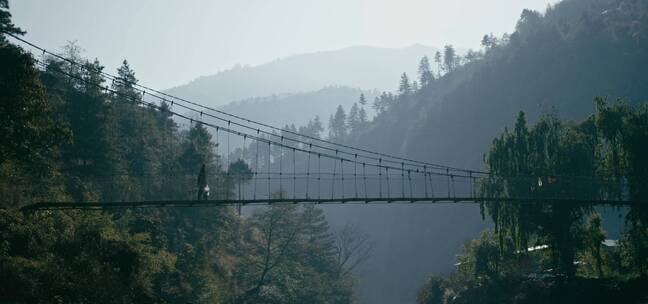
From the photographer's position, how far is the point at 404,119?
149 metres

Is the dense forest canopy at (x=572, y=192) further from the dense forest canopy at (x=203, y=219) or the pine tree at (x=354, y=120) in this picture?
the pine tree at (x=354, y=120)

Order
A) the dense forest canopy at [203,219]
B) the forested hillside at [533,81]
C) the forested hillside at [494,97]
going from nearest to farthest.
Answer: the dense forest canopy at [203,219], the forested hillside at [494,97], the forested hillside at [533,81]

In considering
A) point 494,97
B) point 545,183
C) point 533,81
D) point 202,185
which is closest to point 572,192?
point 545,183

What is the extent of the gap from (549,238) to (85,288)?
27.9 metres

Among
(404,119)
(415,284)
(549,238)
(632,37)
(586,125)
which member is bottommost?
(415,284)

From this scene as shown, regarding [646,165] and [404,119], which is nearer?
[646,165]

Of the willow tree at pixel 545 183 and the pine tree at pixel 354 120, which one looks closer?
the willow tree at pixel 545 183

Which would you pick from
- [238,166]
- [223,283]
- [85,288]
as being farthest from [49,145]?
[238,166]

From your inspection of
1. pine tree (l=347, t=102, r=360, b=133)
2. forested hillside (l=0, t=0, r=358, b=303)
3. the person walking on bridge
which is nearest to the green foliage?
forested hillside (l=0, t=0, r=358, b=303)

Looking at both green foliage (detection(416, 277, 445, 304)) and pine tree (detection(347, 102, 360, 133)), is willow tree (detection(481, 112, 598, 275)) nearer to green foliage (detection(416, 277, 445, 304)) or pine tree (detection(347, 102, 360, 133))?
green foliage (detection(416, 277, 445, 304))

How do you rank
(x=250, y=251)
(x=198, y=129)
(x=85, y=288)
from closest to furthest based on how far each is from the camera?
(x=85, y=288)
(x=250, y=251)
(x=198, y=129)

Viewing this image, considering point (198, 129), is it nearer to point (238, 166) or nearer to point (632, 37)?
point (238, 166)

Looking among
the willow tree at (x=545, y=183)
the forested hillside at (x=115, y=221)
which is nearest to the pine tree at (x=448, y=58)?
the forested hillside at (x=115, y=221)

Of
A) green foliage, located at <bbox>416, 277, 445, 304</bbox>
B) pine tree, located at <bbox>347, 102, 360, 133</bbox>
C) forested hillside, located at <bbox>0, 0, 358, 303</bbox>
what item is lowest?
green foliage, located at <bbox>416, 277, 445, 304</bbox>
